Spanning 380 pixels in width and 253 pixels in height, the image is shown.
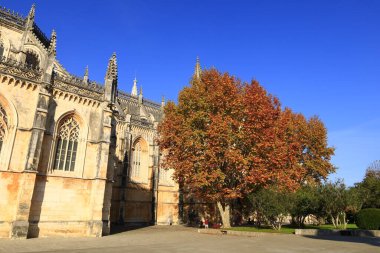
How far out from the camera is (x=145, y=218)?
38.1m

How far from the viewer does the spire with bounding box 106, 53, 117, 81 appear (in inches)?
974

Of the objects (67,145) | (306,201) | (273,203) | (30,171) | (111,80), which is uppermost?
(111,80)

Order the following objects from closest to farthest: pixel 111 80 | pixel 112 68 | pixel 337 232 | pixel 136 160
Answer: pixel 111 80, pixel 337 232, pixel 112 68, pixel 136 160

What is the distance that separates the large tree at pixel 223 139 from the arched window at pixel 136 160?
469 inches

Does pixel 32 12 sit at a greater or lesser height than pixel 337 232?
greater

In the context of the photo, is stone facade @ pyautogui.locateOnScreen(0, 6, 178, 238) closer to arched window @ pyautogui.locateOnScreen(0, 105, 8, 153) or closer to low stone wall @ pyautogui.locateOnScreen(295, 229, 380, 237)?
arched window @ pyautogui.locateOnScreen(0, 105, 8, 153)

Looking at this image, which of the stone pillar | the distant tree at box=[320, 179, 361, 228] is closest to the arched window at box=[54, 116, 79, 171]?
the stone pillar

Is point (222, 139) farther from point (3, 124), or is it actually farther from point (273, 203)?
point (3, 124)

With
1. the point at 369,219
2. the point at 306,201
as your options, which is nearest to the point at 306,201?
the point at 306,201

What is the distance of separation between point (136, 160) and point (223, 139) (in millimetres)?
18359

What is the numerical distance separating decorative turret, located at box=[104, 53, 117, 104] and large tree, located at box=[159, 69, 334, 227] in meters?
6.09

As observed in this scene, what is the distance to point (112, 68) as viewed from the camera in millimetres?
25297

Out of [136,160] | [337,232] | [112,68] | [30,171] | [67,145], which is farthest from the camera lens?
[136,160]

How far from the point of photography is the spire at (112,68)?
24750 mm
